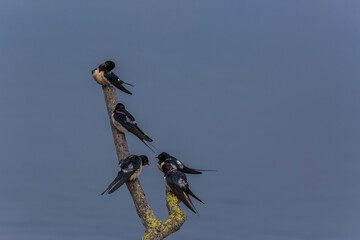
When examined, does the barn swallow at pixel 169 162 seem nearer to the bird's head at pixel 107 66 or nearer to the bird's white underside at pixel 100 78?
the bird's white underside at pixel 100 78

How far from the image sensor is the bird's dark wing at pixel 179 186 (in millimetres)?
14445

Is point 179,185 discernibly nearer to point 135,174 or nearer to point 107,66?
point 135,174

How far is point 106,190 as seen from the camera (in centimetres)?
1411

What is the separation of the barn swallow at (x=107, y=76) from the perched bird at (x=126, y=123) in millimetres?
625

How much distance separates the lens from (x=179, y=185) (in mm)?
14461

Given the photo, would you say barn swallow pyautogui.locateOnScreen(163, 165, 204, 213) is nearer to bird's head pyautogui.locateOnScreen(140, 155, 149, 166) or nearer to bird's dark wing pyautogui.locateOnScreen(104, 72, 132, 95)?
bird's head pyautogui.locateOnScreen(140, 155, 149, 166)

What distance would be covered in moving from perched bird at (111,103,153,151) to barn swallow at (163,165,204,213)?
104 centimetres

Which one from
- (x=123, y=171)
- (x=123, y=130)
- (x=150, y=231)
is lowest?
(x=150, y=231)

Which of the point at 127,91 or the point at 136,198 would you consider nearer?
the point at 136,198

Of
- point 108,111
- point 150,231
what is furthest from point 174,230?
point 108,111

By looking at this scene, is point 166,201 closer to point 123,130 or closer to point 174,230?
point 174,230

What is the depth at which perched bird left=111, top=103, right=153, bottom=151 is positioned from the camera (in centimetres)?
1489

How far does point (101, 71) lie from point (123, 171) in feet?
8.24

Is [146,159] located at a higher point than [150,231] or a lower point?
higher
